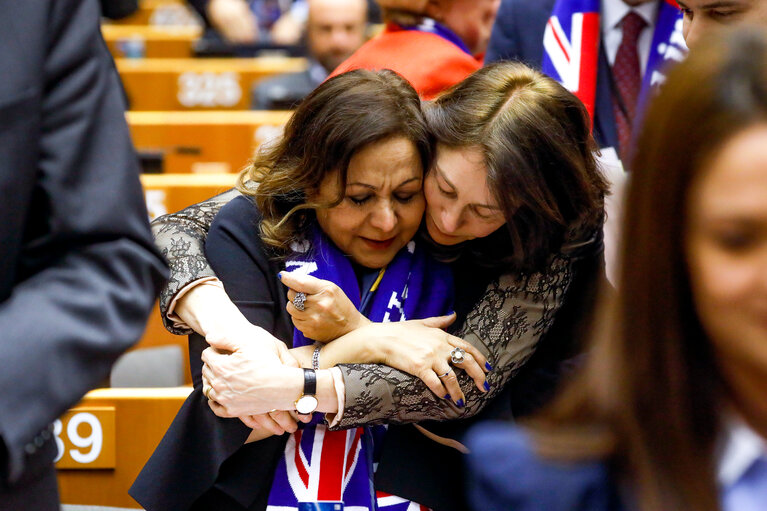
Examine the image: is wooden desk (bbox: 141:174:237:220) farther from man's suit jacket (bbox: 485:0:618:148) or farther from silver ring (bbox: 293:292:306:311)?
silver ring (bbox: 293:292:306:311)

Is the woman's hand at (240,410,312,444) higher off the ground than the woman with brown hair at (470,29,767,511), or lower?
lower

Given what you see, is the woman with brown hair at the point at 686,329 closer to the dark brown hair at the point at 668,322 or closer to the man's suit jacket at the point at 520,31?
the dark brown hair at the point at 668,322

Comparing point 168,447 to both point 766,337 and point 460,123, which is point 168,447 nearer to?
point 460,123

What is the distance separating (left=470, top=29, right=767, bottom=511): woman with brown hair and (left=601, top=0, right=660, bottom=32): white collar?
169 cm

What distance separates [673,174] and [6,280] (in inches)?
27.8

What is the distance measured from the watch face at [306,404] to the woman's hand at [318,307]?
0.49ft

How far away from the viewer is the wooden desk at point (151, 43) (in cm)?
738

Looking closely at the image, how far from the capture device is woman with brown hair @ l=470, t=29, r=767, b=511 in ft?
2.72

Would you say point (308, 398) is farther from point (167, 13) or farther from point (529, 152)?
point (167, 13)


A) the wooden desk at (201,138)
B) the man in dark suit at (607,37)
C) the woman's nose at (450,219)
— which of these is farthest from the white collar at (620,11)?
the wooden desk at (201,138)

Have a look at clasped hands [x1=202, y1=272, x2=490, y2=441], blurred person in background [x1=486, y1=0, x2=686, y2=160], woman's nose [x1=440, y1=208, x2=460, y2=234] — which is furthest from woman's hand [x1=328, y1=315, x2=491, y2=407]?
blurred person in background [x1=486, y1=0, x2=686, y2=160]

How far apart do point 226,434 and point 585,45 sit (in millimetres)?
1314

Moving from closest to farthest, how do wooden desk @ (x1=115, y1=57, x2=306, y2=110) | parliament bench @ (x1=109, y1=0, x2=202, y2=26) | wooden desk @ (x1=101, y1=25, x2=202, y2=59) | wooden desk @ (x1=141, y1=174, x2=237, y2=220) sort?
wooden desk @ (x1=141, y1=174, x2=237, y2=220), wooden desk @ (x1=115, y1=57, x2=306, y2=110), wooden desk @ (x1=101, y1=25, x2=202, y2=59), parliament bench @ (x1=109, y1=0, x2=202, y2=26)

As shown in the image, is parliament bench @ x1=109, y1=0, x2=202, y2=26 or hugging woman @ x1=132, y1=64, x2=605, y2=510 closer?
hugging woman @ x1=132, y1=64, x2=605, y2=510
